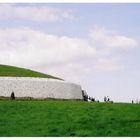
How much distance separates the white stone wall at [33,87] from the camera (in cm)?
3272

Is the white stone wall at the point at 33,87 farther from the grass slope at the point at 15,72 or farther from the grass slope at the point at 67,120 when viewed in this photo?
the grass slope at the point at 67,120

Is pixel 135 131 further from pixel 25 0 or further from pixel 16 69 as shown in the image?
pixel 16 69

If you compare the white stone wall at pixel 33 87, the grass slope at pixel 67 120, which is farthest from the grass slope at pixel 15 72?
the grass slope at pixel 67 120

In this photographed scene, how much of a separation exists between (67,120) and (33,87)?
13.9m

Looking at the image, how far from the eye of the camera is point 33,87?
109 ft

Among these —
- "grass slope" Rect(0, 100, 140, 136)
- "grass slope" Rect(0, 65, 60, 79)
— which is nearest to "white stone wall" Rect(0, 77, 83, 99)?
"grass slope" Rect(0, 65, 60, 79)

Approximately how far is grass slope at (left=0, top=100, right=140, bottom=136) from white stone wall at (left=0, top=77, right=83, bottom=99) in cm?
803

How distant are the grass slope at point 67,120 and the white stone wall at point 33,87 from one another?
26.3 feet

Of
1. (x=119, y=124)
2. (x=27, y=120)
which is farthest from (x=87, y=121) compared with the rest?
(x=27, y=120)

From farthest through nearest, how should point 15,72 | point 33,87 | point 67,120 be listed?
point 15,72 < point 33,87 < point 67,120

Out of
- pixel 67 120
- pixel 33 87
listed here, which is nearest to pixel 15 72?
pixel 33 87

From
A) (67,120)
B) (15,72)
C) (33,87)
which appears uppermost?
(15,72)

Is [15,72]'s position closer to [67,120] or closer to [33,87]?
[33,87]

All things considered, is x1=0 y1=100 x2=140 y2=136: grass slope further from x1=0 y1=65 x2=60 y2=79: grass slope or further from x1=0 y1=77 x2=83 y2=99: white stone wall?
x1=0 y1=65 x2=60 y2=79: grass slope
